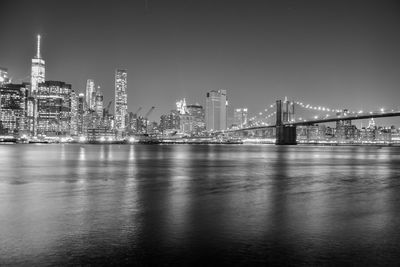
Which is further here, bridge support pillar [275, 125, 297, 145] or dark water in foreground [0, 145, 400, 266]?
bridge support pillar [275, 125, 297, 145]

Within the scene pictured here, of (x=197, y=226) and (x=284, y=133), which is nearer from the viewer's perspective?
(x=197, y=226)

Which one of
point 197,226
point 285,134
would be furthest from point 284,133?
point 197,226

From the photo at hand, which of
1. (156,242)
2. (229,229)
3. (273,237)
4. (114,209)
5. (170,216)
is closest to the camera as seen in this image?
(156,242)

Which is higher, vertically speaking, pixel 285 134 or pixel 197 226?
pixel 285 134

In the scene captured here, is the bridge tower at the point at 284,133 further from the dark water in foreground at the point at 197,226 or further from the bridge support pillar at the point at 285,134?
the dark water in foreground at the point at 197,226

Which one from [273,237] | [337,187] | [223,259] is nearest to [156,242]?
[223,259]

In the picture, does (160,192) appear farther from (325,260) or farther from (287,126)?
(287,126)

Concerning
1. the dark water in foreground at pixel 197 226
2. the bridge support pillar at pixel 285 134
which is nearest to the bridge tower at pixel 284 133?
the bridge support pillar at pixel 285 134

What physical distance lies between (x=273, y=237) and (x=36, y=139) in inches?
7180

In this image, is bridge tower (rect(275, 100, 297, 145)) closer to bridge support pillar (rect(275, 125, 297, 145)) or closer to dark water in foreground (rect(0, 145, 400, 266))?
bridge support pillar (rect(275, 125, 297, 145))

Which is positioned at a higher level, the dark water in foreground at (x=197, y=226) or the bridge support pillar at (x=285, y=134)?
the bridge support pillar at (x=285, y=134)

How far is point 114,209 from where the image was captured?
37.7 feet

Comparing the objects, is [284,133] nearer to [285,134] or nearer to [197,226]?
[285,134]

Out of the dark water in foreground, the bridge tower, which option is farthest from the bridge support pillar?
the dark water in foreground
